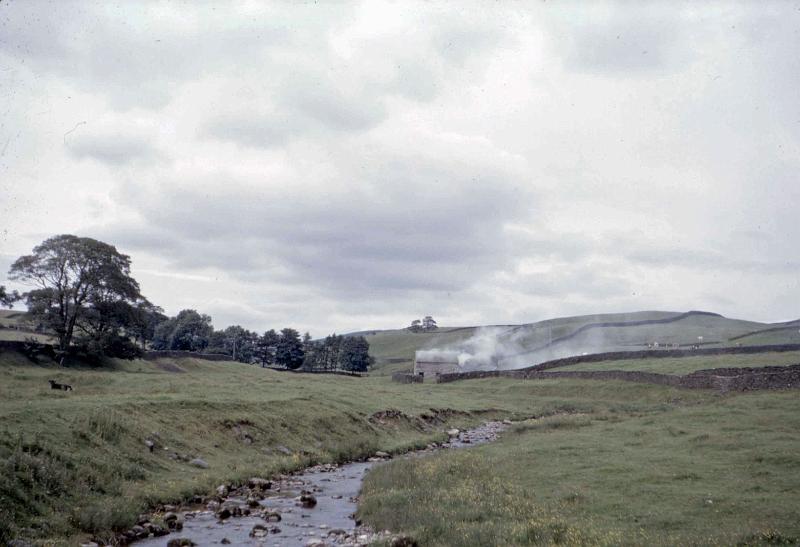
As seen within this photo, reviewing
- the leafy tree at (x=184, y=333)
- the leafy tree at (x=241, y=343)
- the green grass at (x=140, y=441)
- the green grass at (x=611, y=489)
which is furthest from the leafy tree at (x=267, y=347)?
the green grass at (x=611, y=489)

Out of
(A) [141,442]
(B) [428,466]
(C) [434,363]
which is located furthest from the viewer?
(C) [434,363]

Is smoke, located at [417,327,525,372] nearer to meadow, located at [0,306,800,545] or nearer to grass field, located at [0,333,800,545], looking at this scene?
meadow, located at [0,306,800,545]

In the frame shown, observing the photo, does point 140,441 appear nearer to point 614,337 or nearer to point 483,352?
point 483,352

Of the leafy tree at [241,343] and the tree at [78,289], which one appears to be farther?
the leafy tree at [241,343]

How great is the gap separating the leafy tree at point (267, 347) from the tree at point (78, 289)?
8239cm

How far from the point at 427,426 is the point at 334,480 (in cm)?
2147

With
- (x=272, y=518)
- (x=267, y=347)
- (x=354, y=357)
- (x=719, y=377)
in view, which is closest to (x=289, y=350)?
(x=267, y=347)

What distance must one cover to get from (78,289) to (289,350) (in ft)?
271

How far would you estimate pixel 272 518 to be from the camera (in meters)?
19.0

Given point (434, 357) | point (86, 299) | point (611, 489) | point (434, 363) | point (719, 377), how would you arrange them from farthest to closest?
point (434, 357), point (434, 363), point (86, 299), point (719, 377), point (611, 489)

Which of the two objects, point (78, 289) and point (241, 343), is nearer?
point (78, 289)

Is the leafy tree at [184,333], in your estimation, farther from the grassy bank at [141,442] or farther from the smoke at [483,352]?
the grassy bank at [141,442]

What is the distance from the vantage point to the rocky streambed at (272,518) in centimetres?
1661

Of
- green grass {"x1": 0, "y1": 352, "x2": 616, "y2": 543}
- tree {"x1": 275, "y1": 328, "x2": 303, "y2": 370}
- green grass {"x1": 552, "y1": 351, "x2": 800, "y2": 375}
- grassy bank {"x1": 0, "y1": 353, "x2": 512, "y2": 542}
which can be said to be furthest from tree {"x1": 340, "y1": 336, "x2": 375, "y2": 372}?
grassy bank {"x1": 0, "y1": 353, "x2": 512, "y2": 542}
